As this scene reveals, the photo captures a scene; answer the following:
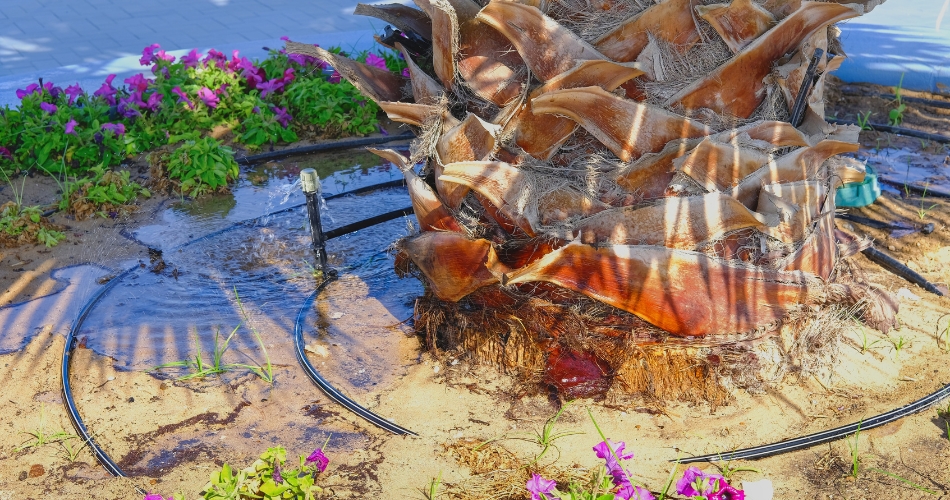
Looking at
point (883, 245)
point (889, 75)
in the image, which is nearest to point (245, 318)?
point (883, 245)

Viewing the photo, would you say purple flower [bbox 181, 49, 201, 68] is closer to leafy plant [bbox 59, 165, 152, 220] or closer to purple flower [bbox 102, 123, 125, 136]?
purple flower [bbox 102, 123, 125, 136]

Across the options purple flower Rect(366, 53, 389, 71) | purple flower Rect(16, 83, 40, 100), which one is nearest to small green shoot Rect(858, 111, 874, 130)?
purple flower Rect(366, 53, 389, 71)

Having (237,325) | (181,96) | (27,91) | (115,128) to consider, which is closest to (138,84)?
(181,96)

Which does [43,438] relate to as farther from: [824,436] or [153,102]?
[153,102]

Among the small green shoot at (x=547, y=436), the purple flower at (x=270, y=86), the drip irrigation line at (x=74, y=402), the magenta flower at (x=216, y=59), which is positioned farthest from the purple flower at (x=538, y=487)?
the magenta flower at (x=216, y=59)

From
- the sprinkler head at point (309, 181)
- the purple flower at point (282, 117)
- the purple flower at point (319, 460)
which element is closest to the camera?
the purple flower at point (319, 460)

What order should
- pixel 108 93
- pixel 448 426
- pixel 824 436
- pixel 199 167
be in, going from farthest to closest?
pixel 108 93, pixel 199 167, pixel 448 426, pixel 824 436

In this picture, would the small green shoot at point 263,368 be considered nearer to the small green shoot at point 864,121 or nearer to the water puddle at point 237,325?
the water puddle at point 237,325
